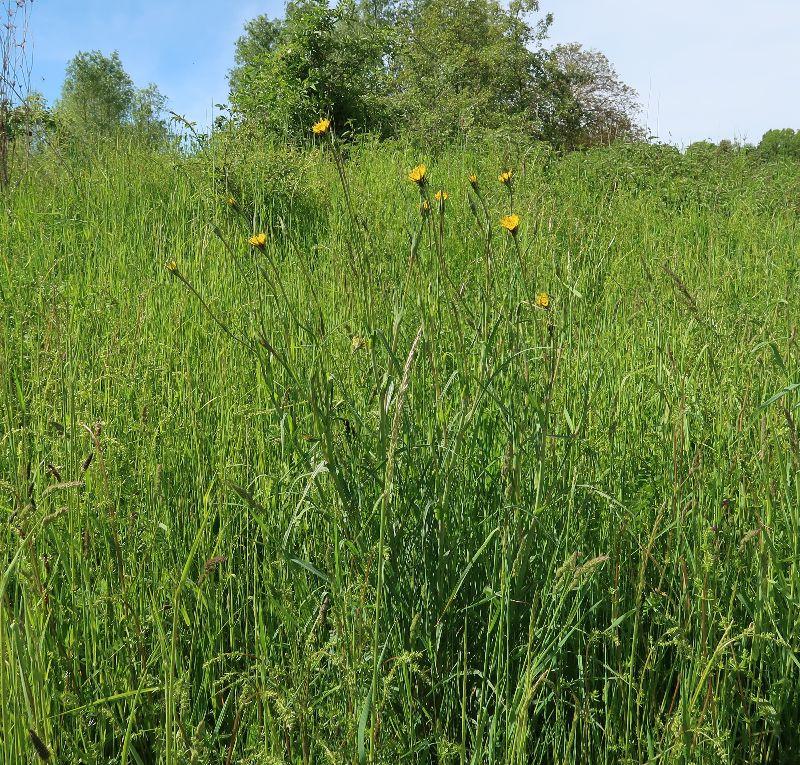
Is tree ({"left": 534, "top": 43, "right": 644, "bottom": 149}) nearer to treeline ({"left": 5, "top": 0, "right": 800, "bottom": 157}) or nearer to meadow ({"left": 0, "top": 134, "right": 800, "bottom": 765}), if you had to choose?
treeline ({"left": 5, "top": 0, "right": 800, "bottom": 157})

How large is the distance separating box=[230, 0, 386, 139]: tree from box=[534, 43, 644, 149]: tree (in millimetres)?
10480

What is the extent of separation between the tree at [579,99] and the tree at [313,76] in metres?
10.5

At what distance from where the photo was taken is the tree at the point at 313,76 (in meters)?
8.12

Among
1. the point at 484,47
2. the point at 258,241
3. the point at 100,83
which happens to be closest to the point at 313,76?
the point at 258,241

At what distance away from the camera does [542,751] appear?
1077 millimetres

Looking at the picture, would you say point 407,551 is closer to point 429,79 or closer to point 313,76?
point 313,76

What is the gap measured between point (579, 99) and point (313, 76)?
16.1 metres

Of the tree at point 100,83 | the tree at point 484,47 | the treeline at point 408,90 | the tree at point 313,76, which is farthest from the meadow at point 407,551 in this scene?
the tree at point 100,83

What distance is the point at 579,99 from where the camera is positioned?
2186 centimetres

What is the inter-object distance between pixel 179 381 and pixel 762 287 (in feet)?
9.25

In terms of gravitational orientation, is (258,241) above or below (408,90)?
below

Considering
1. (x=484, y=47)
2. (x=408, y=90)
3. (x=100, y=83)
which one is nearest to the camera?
(x=408, y=90)

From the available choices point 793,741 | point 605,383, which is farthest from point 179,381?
point 793,741

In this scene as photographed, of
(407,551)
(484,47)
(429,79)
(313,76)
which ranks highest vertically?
(484,47)
